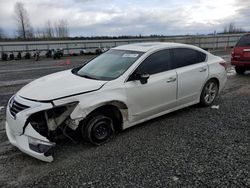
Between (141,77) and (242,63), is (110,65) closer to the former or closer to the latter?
(141,77)

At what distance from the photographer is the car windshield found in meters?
4.48

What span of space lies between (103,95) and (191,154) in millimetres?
1658

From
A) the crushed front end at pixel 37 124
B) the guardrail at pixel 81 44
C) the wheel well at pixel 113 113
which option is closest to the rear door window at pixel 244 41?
the wheel well at pixel 113 113

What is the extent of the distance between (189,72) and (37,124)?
3282 mm

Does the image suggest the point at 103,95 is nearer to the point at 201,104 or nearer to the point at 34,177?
the point at 34,177

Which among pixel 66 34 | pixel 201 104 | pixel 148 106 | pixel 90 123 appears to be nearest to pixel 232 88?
pixel 201 104

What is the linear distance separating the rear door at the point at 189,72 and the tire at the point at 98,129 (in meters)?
1.77

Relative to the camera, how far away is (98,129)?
159 inches

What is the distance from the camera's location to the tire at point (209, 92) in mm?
5818

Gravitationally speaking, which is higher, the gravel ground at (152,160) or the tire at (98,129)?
the tire at (98,129)

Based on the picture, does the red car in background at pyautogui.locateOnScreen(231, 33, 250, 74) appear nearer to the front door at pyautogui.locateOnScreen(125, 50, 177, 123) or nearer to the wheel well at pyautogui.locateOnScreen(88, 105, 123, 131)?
the front door at pyautogui.locateOnScreen(125, 50, 177, 123)

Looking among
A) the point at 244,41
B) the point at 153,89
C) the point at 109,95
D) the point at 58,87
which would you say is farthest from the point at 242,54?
the point at 58,87

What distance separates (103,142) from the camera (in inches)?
164

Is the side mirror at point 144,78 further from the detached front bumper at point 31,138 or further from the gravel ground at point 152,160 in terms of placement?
the detached front bumper at point 31,138
